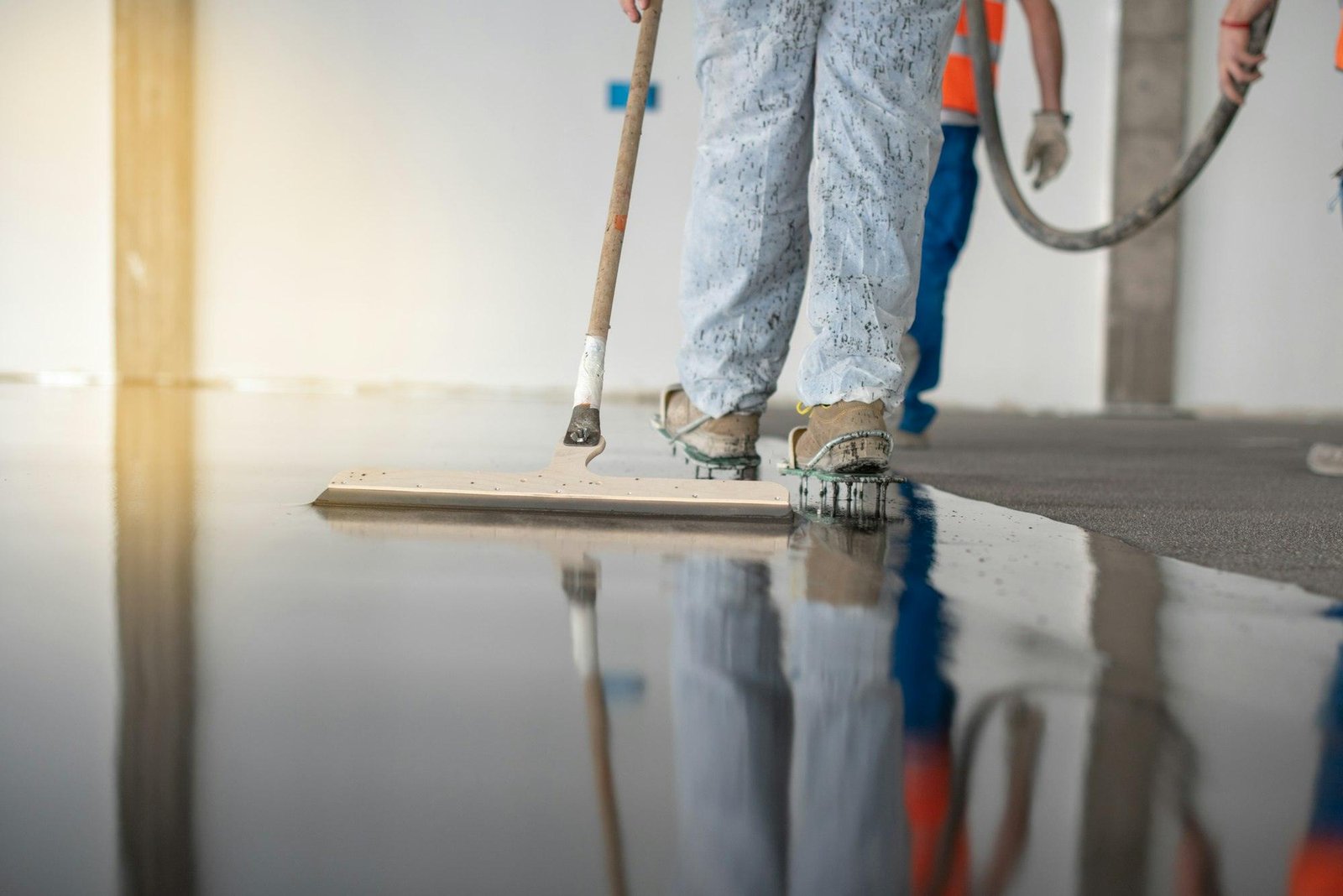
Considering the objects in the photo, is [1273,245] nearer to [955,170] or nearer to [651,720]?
[955,170]

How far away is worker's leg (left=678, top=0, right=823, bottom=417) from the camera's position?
159 centimetres

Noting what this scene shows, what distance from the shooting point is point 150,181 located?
6133mm

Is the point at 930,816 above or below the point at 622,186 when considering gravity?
below

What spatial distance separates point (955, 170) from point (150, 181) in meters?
4.56

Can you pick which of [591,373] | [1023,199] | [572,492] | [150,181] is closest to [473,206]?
[150,181]

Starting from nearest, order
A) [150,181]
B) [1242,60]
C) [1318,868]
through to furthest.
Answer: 1. [1318,868]
2. [1242,60]
3. [150,181]

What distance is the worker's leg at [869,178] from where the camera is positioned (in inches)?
58.1

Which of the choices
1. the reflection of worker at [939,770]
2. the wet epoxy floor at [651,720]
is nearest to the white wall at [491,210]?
the wet epoxy floor at [651,720]

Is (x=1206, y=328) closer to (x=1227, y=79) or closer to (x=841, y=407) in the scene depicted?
(x=1227, y=79)

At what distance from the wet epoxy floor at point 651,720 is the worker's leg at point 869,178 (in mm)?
470

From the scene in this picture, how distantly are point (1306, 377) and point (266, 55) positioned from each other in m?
5.38

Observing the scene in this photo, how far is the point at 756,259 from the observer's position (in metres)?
1.68

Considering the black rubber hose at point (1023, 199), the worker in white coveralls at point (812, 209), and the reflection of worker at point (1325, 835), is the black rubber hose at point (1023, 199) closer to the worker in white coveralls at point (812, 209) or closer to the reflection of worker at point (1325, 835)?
the worker in white coveralls at point (812, 209)

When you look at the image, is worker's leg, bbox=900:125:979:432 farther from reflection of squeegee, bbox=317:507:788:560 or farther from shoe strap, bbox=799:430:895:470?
reflection of squeegee, bbox=317:507:788:560
